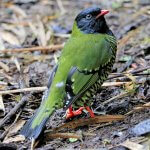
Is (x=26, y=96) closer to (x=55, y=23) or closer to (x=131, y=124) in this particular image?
(x=131, y=124)

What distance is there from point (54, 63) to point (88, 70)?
1.82m

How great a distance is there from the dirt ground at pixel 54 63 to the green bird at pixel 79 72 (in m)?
0.21

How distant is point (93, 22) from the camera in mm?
5707

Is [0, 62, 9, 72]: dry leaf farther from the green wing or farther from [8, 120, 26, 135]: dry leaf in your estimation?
the green wing

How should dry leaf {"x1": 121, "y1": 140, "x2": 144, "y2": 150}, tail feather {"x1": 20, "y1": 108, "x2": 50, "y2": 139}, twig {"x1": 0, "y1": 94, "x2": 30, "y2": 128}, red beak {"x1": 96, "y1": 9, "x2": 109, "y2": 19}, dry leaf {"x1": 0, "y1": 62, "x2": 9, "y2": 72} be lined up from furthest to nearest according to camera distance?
dry leaf {"x1": 0, "y1": 62, "x2": 9, "y2": 72} < red beak {"x1": 96, "y1": 9, "x2": 109, "y2": 19} < twig {"x1": 0, "y1": 94, "x2": 30, "y2": 128} < tail feather {"x1": 20, "y1": 108, "x2": 50, "y2": 139} < dry leaf {"x1": 121, "y1": 140, "x2": 144, "y2": 150}

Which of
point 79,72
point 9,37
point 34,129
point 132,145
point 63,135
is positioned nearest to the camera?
point 132,145

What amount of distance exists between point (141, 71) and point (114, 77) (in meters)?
0.33

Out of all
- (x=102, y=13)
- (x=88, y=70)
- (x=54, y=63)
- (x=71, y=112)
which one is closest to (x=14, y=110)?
(x=71, y=112)

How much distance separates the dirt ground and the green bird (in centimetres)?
21

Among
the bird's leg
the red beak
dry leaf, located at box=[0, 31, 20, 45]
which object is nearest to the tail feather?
the bird's leg

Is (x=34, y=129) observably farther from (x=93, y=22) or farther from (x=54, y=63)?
(x=54, y=63)

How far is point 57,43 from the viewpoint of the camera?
7703 mm

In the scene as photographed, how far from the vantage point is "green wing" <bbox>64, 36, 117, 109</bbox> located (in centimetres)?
508

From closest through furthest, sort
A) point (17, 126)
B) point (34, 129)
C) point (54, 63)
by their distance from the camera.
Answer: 1. point (34, 129)
2. point (17, 126)
3. point (54, 63)
